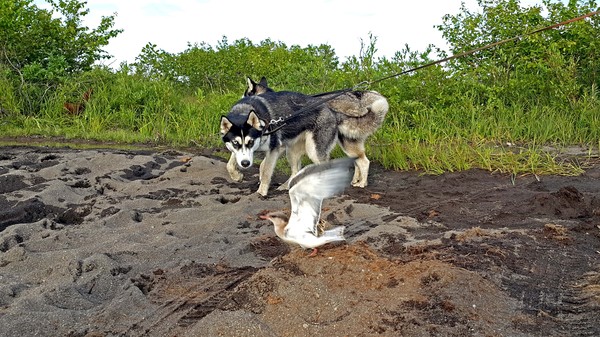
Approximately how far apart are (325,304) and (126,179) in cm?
424

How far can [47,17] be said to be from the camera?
41.3 feet

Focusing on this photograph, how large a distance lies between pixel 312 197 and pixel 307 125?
313cm

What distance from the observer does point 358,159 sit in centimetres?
749

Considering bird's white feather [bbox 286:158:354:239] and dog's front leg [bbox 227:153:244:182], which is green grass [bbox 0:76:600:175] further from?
bird's white feather [bbox 286:158:354:239]

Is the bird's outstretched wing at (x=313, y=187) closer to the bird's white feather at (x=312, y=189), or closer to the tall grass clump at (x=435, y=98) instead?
the bird's white feather at (x=312, y=189)

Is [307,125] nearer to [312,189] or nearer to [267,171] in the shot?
[267,171]

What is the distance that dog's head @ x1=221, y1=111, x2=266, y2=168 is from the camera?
6.58 meters

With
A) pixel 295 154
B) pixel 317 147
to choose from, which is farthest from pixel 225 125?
pixel 295 154

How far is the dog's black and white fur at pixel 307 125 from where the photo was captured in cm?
707

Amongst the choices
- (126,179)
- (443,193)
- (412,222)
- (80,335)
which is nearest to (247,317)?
(80,335)

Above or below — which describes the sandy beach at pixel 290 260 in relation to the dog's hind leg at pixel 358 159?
below

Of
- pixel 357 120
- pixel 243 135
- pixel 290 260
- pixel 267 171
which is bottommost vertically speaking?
pixel 290 260

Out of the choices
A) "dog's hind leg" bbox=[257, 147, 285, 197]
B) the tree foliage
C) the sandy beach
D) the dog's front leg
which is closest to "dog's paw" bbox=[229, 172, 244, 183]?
the dog's front leg

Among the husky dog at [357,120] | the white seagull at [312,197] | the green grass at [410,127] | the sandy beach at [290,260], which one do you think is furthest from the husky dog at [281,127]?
the white seagull at [312,197]
